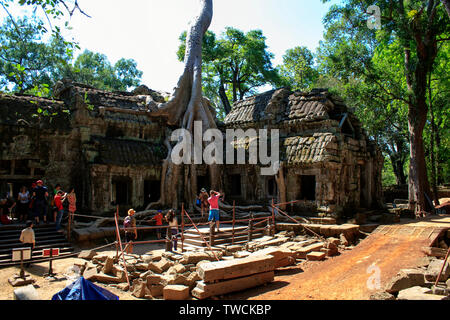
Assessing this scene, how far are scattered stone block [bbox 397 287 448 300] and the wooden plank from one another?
2.97m

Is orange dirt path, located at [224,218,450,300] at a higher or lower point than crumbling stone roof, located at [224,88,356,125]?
lower

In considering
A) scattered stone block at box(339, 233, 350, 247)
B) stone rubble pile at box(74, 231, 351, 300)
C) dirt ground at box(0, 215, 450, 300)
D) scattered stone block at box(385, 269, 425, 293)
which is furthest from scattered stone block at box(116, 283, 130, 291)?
scattered stone block at box(339, 233, 350, 247)

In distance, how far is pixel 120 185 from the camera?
15.9 meters

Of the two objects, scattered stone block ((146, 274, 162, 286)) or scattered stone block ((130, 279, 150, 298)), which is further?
scattered stone block ((146, 274, 162, 286))

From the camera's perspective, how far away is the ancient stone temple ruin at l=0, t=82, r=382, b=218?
1374cm

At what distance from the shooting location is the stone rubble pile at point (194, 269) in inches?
289

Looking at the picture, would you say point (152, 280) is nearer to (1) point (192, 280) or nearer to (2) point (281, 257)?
(1) point (192, 280)

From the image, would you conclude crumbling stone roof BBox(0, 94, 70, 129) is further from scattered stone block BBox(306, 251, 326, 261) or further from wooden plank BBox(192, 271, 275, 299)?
scattered stone block BBox(306, 251, 326, 261)

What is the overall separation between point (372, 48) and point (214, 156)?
705 inches

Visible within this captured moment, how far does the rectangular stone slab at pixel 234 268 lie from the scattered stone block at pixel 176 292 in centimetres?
44

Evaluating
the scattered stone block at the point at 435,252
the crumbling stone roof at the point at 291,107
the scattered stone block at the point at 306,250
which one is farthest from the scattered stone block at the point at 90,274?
the crumbling stone roof at the point at 291,107

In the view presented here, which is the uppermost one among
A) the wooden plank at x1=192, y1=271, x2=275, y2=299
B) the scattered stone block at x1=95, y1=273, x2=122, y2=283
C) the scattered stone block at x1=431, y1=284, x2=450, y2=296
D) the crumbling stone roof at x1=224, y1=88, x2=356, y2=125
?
the crumbling stone roof at x1=224, y1=88, x2=356, y2=125

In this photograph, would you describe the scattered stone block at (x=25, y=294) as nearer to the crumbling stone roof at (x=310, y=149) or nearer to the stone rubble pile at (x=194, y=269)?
the stone rubble pile at (x=194, y=269)

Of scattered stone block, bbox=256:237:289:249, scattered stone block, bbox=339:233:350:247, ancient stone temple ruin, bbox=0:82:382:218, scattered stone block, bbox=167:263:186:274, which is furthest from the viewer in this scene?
ancient stone temple ruin, bbox=0:82:382:218
